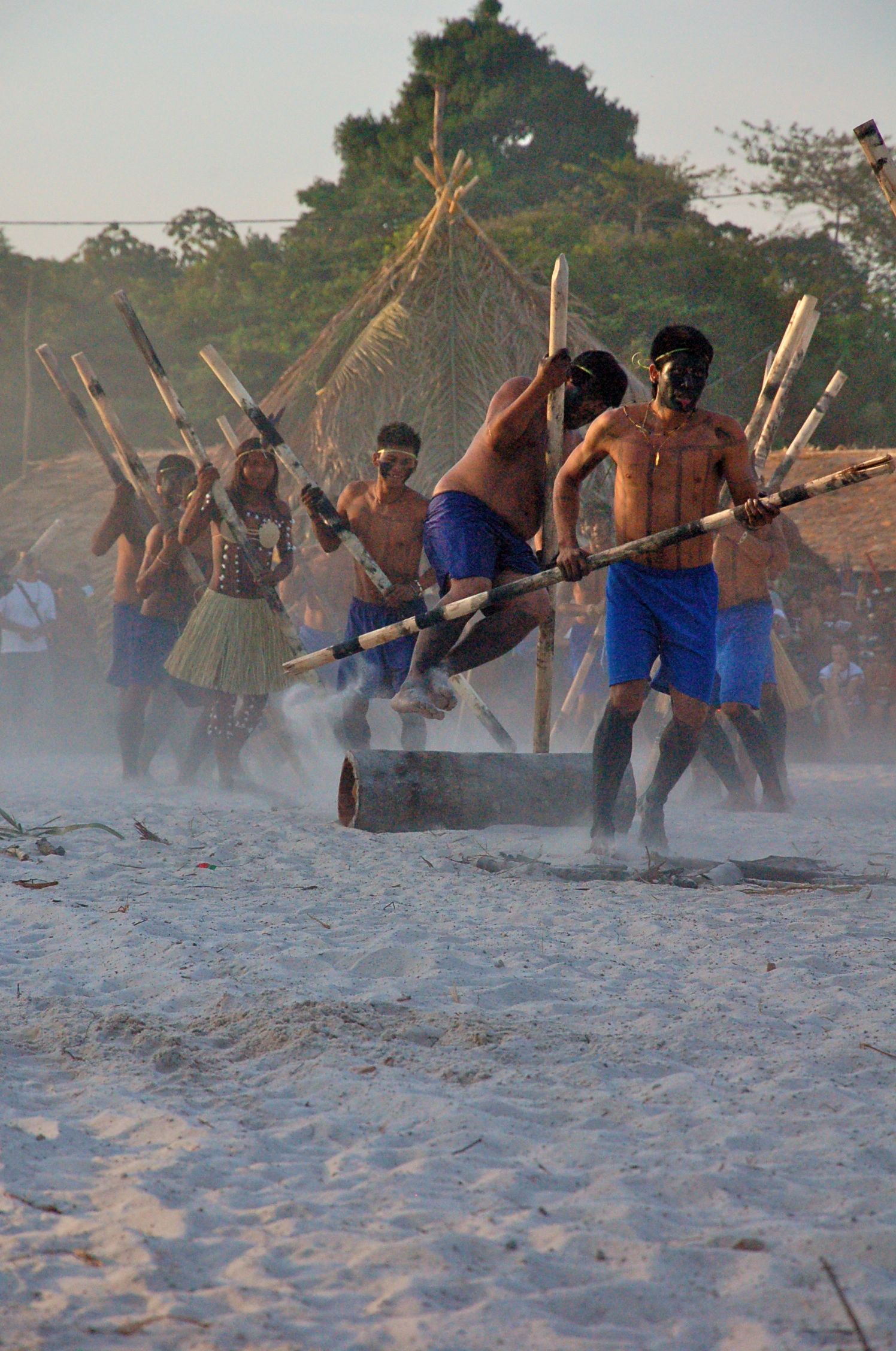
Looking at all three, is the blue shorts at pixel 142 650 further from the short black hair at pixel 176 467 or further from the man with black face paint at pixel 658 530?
the man with black face paint at pixel 658 530

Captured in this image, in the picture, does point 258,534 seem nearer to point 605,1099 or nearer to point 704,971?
point 704,971

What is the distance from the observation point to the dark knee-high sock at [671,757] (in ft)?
14.4

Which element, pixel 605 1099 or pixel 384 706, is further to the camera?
pixel 384 706

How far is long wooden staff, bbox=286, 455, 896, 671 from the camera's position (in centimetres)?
340

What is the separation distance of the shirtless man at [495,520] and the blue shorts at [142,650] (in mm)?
2574

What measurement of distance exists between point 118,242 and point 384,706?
22848mm

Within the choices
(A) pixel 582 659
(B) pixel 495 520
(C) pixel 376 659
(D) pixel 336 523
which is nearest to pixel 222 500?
(D) pixel 336 523

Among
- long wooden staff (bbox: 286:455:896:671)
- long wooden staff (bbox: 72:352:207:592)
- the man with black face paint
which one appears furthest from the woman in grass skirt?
the man with black face paint

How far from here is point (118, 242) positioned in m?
28.3

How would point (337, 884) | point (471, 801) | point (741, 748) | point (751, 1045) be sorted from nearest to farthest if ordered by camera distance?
1. point (751, 1045)
2. point (337, 884)
3. point (471, 801)
4. point (741, 748)

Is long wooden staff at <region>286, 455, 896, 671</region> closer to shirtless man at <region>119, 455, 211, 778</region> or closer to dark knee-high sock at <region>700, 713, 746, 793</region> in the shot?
dark knee-high sock at <region>700, 713, 746, 793</region>

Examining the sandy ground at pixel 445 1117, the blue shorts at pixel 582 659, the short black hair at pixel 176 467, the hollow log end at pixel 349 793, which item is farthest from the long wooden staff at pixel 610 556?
the blue shorts at pixel 582 659

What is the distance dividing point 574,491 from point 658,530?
13.7 inches

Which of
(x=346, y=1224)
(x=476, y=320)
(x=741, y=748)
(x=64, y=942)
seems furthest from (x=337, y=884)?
(x=476, y=320)
